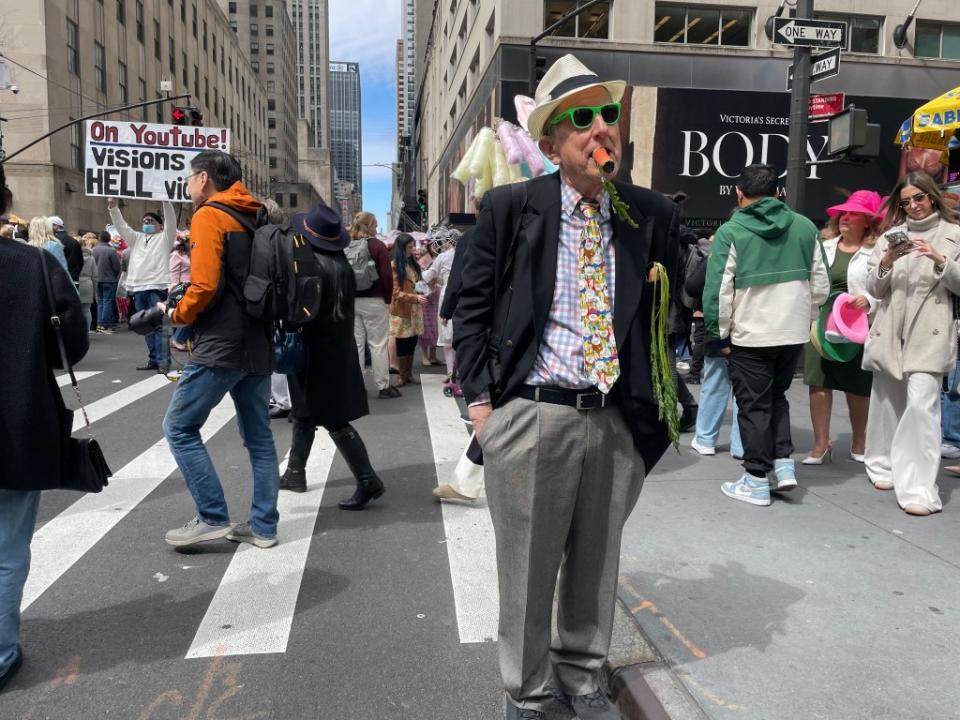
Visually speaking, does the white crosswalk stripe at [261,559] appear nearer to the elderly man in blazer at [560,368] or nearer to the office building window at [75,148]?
the elderly man in blazer at [560,368]

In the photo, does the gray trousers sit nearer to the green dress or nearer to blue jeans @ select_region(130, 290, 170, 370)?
the green dress

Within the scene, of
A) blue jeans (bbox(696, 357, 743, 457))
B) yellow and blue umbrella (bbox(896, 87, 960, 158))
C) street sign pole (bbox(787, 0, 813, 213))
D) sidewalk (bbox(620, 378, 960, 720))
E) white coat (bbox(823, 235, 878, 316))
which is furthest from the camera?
street sign pole (bbox(787, 0, 813, 213))

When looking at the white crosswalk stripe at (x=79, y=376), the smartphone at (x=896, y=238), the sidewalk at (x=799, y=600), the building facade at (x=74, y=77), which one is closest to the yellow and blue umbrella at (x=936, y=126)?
the smartphone at (x=896, y=238)

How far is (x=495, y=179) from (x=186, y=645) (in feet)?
12.0

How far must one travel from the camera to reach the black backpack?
391cm

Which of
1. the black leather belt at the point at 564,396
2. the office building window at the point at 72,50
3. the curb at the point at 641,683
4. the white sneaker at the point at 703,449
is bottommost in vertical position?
the curb at the point at 641,683

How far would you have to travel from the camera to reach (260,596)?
3670 mm

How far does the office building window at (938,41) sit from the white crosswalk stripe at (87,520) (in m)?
25.2

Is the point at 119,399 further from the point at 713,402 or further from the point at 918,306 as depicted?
the point at 918,306

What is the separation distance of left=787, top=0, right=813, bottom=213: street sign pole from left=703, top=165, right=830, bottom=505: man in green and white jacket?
403cm

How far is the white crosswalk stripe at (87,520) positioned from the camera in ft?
13.0

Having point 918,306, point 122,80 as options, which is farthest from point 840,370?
point 122,80

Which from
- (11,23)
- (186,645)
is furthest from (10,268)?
(11,23)

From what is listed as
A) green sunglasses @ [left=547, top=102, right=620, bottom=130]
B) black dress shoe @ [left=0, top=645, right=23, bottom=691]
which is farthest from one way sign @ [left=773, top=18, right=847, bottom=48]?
black dress shoe @ [left=0, top=645, right=23, bottom=691]
